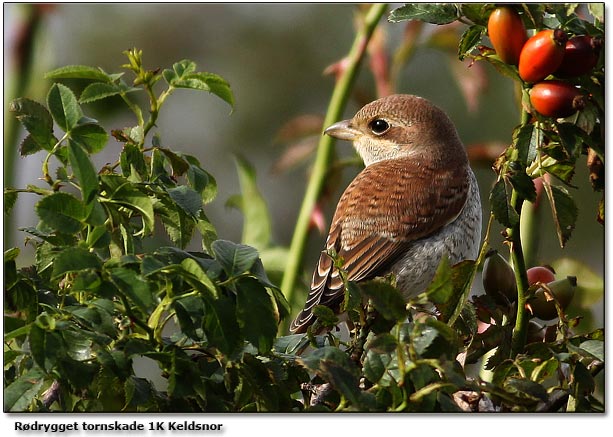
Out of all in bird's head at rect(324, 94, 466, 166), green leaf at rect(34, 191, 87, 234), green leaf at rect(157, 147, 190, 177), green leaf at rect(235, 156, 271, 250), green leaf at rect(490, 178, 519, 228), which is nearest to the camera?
green leaf at rect(34, 191, 87, 234)

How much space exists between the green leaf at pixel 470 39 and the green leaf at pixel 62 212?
867 mm

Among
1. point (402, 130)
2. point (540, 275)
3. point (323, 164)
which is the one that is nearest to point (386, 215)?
point (323, 164)

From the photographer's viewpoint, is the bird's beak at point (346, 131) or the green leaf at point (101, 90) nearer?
the green leaf at point (101, 90)

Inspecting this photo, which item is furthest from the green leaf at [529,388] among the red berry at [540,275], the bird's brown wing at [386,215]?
the bird's brown wing at [386,215]

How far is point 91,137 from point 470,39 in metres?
0.81

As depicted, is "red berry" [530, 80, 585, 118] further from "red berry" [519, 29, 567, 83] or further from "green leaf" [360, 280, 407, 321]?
"green leaf" [360, 280, 407, 321]

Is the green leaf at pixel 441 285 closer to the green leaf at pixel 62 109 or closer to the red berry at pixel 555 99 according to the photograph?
the red berry at pixel 555 99

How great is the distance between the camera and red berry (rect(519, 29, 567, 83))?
1.80 metres

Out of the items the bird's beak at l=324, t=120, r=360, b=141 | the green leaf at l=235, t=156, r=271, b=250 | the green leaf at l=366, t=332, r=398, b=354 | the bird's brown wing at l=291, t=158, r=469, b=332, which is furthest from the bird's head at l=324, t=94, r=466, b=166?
the green leaf at l=366, t=332, r=398, b=354

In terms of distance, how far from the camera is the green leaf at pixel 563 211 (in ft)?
6.23

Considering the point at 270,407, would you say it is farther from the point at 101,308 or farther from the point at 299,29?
the point at 299,29

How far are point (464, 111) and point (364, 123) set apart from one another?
1450 millimetres

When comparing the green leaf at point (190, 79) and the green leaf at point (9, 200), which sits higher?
the green leaf at point (190, 79)

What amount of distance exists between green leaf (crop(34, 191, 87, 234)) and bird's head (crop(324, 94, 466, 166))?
2.06m
